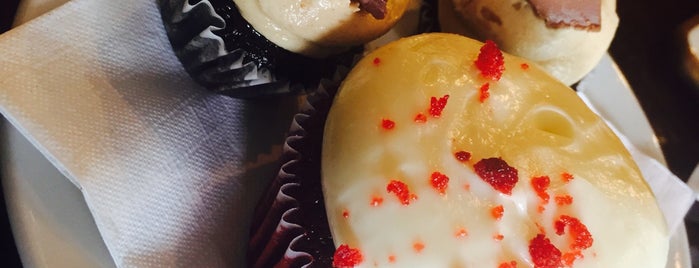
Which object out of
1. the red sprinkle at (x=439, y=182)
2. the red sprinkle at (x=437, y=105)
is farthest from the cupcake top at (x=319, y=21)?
the red sprinkle at (x=439, y=182)

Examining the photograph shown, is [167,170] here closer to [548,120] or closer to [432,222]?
[432,222]

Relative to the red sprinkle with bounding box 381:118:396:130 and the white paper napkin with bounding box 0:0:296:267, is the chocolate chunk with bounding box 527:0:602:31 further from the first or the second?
the white paper napkin with bounding box 0:0:296:267

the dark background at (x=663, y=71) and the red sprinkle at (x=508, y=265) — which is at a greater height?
the red sprinkle at (x=508, y=265)

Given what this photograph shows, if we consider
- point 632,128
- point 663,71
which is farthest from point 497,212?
point 663,71

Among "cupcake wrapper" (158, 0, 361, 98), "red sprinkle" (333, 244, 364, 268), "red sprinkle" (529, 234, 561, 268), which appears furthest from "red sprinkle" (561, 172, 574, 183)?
"cupcake wrapper" (158, 0, 361, 98)

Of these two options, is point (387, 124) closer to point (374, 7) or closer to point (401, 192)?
point (401, 192)

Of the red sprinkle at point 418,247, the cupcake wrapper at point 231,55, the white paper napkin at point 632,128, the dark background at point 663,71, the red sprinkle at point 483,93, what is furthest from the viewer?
the dark background at point 663,71

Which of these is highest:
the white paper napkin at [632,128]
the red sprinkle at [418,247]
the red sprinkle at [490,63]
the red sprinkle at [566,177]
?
the red sprinkle at [490,63]

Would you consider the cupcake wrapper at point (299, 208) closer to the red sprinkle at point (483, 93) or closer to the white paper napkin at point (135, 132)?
the white paper napkin at point (135, 132)

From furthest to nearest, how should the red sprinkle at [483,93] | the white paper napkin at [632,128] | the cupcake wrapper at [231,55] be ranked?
the white paper napkin at [632,128] < the cupcake wrapper at [231,55] < the red sprinkle at [483,93]

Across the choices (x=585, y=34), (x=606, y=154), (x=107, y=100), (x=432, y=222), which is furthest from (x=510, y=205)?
(x=107, y=100)
